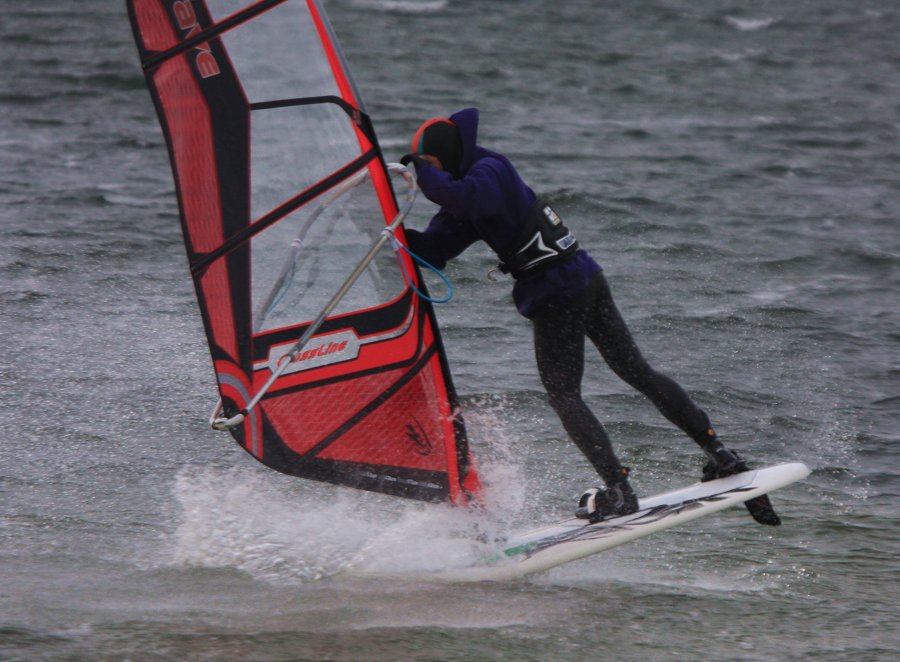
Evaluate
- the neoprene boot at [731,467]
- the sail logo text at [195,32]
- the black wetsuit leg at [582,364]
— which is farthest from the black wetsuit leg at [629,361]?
the sail logo text at [195,32]

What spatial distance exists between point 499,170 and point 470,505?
57.8 inches

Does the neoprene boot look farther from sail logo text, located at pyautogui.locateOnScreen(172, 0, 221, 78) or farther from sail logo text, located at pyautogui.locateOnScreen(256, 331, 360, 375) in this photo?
sail logo text, located at pyautogui.locateOnScreen(172, 0, 221, 78)

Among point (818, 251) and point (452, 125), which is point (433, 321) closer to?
point (452, 125)

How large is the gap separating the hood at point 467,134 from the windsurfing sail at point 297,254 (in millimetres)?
325

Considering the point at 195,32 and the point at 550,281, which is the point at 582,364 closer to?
the point at 550,281

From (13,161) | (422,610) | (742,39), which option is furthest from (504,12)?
(422,610)

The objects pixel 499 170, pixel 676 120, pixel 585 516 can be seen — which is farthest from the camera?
pixel 676 120

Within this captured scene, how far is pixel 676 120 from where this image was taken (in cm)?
1554

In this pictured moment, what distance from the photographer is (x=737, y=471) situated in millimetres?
Result: 5559

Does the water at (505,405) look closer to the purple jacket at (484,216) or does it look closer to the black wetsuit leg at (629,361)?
the black wetsuit leg at (629,361)

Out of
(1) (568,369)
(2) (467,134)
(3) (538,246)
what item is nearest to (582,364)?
(1) (568,369)

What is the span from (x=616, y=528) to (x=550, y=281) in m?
1.07

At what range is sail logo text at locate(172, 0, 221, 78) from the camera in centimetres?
486

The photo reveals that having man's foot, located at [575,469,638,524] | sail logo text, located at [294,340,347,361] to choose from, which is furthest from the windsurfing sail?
man's foot, located at [575,469,638,524]
